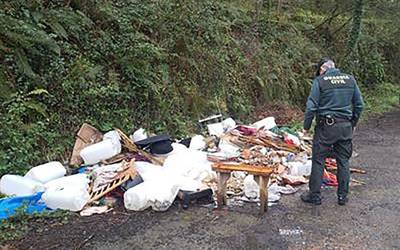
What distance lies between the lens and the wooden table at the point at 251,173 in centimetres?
530

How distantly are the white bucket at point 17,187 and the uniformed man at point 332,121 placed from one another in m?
3.69

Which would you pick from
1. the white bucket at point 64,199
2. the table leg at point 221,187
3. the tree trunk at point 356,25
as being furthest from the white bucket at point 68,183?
the tree trunk at point 356,25

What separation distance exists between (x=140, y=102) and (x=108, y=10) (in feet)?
7.20

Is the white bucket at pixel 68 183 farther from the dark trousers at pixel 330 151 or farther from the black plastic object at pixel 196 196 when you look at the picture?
the dark trousers at pixel 330 151

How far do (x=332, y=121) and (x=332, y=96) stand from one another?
343 millimetres

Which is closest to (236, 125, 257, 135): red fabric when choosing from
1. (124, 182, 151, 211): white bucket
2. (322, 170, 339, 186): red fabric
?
(322, 170, 339, 186): red fabric

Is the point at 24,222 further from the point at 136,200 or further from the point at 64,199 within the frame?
the point at 136,200

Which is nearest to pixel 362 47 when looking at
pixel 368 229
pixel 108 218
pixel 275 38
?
pixel 275 38

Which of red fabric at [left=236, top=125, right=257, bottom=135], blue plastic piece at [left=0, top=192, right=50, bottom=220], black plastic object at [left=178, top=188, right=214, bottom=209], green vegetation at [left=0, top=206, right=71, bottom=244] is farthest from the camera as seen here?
red fabric at [left=236, top=125, right=257, bottom=135]

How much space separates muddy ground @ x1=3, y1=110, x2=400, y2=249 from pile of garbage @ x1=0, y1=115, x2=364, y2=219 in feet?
0.80

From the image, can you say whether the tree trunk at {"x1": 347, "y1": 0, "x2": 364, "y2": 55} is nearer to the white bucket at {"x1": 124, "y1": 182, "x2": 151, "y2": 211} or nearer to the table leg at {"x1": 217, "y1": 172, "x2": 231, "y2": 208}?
the table leg at {"x1": 217, "y1": 172, "x2": 231, "y2": 208}

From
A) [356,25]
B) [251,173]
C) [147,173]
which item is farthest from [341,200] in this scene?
[356,25]

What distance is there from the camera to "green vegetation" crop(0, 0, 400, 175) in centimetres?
678

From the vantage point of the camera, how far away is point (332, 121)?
18.6 feet
